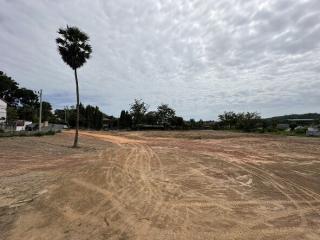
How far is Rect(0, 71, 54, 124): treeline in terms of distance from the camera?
73875mm

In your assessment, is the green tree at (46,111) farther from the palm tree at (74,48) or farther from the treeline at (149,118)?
the palm tree at (74,48)

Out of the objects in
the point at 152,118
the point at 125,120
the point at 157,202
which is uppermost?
the point at 152,118

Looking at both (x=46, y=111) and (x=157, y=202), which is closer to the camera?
(x=157, y=202)

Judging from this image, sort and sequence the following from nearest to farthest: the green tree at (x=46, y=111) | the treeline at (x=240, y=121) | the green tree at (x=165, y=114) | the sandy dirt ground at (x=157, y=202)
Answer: the sandy dirt ground at (x=157, y=202) → the treeline at (x=240, y=121) → the green tree at (x=165, y=114) → the green tree at (x=46, y=111)

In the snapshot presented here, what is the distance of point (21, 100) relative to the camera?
8644 centimetres

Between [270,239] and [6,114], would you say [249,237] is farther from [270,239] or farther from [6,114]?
[6,114]

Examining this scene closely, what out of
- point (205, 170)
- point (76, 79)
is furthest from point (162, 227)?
point (76, 79)

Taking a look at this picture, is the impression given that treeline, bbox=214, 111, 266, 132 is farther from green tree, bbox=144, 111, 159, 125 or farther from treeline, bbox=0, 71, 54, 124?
treeline, bbox=0, 71, 54, 124

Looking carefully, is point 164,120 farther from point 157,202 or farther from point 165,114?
point 157,202

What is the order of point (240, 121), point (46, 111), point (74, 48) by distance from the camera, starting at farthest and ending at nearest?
point (46, 111) < point (240, 121) < point (74, 48)

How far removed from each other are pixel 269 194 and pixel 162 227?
14.1ft

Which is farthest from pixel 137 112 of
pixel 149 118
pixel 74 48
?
pixel 74 48

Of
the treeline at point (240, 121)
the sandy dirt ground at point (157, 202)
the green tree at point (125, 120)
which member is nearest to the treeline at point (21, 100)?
the green tree at point (125, 120)

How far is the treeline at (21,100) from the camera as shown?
73.9 m
